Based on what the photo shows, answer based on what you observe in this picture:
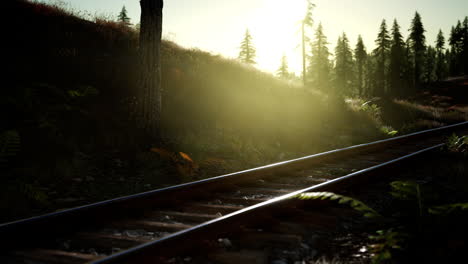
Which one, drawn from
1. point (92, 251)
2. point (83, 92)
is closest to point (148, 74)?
point (83, 92)

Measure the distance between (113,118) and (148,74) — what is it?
4.21 feet

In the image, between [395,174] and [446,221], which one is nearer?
[446,221]

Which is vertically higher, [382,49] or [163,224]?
[382,49]

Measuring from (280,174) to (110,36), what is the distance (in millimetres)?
7751

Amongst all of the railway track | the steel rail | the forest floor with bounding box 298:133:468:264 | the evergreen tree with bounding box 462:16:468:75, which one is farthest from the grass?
the evergreen tree with bounding box 462:16:468:75

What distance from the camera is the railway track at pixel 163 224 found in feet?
8.04

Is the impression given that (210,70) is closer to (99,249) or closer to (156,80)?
(156,80)

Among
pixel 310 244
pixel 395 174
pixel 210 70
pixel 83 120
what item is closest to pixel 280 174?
pixel 395 174

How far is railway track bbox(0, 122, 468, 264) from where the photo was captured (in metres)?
2.45

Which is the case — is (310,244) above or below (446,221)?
below

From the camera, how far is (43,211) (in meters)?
3.97

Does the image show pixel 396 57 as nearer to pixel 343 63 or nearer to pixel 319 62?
pixel 343 63

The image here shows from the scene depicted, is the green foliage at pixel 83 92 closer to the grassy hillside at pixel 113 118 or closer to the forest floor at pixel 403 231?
the grassy hillside at pixel 113 118

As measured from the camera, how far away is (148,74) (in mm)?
6781
